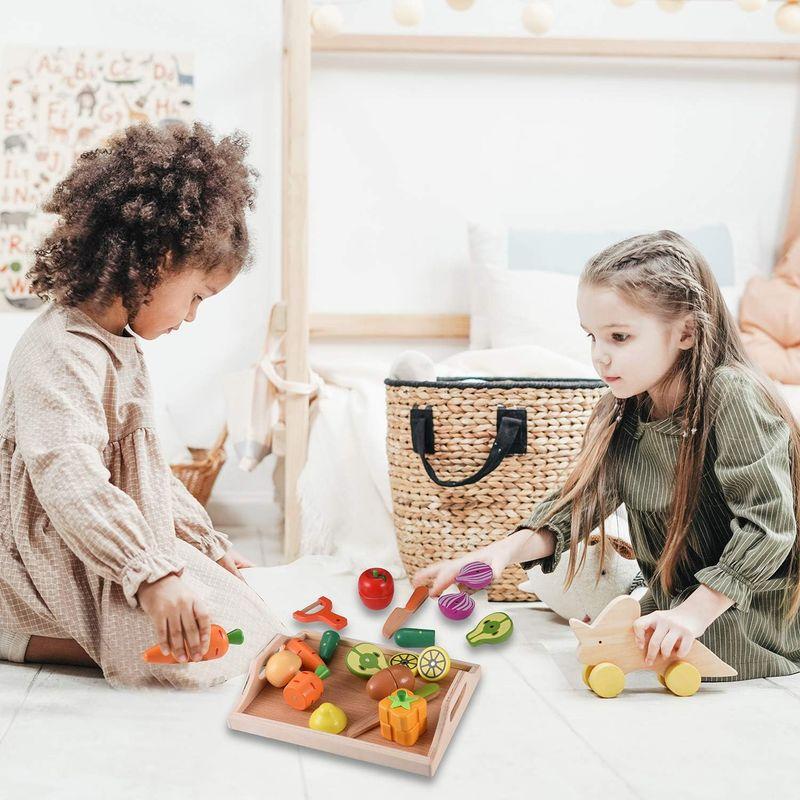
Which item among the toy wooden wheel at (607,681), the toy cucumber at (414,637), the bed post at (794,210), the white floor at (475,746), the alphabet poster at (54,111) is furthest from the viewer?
the bed post at (794,210)

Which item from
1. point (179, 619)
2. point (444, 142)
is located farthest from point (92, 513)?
point (444, 142)

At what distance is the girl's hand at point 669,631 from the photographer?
1036mm

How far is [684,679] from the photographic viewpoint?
106cm

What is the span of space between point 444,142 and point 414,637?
55.3 inches

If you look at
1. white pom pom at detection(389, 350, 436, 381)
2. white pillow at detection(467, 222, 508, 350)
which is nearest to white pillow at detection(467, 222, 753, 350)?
white pillow at detection(467, 222, 508, 350)

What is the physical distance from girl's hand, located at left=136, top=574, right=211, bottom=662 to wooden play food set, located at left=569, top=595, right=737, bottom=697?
0.40m

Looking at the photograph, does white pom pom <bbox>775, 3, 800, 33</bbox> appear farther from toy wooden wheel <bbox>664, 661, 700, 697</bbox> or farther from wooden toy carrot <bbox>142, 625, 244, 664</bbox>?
wooden toy carrot <bbox>142, 625, 244, 664</bbox>

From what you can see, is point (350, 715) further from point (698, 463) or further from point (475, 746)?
point (698, 463)

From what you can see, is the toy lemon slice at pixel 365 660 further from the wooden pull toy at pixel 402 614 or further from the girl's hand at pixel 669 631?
the girl's hand at pixel 669 631

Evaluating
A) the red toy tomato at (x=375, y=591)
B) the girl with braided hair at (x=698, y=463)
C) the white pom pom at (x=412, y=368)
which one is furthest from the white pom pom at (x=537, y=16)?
the red toy tomato at (x=375, y=591)

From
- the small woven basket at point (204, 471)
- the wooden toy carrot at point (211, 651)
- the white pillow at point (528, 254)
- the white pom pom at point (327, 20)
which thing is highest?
the white pom pom at point (327, 20)

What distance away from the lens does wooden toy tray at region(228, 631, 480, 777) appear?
88cm

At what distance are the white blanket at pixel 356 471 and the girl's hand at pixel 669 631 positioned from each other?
0.69 meters

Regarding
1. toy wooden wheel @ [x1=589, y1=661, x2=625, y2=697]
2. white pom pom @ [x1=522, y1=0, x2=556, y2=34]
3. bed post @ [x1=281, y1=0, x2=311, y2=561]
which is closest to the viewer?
toy wooden wheel @ [x1=589, y1=661, x2=625, y2=697]
